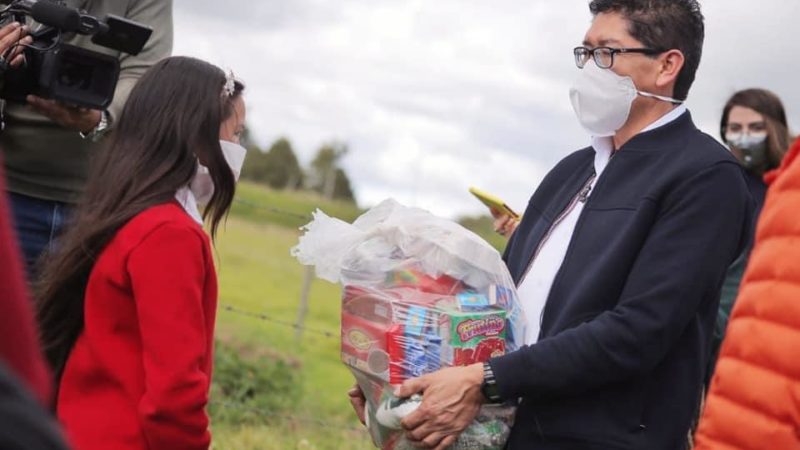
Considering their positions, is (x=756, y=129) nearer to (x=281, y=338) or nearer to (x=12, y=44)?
(x=12, y=44)

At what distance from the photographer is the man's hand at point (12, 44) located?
3.16 metres

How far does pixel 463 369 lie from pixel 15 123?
183 centimetres

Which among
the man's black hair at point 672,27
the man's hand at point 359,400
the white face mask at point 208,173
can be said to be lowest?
the man's hand at point 359,400

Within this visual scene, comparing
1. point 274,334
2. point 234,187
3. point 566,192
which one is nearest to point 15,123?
point 234,187

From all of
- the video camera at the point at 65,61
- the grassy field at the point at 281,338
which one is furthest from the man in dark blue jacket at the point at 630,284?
the video camera at the point at 65,61

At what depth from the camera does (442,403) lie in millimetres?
2557

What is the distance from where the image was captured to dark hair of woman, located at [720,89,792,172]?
4914 millimetres

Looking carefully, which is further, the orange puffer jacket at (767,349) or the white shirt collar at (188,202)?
the white shirt collar at (188,202)

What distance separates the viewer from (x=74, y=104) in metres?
3.21

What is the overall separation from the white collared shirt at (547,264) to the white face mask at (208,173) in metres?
0.81

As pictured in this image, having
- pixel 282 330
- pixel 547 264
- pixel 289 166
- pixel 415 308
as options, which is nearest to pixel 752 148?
pixel 547 264

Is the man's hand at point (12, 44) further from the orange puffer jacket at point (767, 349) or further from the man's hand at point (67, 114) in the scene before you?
the orange puffer jacket at point (767, 349)

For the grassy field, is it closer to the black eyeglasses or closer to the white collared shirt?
the white collared shirt

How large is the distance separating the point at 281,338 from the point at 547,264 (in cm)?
838
